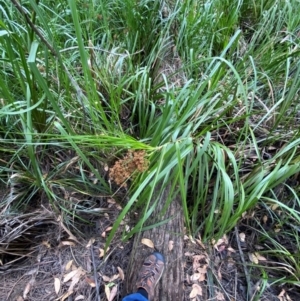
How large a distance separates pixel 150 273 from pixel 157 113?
733 millimetres

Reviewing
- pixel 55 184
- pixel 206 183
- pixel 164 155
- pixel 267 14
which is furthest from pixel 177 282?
pixel 267 14

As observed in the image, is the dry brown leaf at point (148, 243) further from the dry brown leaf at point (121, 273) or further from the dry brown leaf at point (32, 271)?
the dry brown leaf at point (32, 271)

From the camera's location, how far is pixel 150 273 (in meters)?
1.28

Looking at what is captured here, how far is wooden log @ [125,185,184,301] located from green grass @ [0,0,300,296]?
74 mm

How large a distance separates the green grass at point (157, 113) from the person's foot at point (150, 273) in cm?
21

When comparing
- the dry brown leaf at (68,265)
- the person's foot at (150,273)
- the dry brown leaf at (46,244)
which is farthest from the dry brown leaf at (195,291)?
the dry brown leaf at (46,244)

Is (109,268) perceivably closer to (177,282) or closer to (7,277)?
(177,282)

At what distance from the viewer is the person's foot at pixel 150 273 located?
1279mm

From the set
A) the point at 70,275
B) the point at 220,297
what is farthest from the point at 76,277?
the point at 220,297

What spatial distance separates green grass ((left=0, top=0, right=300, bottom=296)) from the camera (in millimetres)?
1215

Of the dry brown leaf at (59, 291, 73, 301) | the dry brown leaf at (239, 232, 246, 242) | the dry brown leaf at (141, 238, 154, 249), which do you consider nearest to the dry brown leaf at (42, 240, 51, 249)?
→ the dry brown leaf at (59, 291, 73, 301)

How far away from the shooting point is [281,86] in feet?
5.45

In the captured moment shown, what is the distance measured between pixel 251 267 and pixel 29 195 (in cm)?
105

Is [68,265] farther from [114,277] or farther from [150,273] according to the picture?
[150,273]
